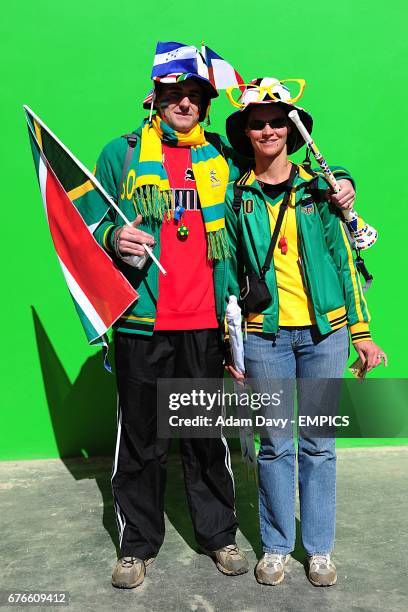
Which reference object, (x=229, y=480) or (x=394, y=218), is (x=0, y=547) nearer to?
(x=229, y=480)

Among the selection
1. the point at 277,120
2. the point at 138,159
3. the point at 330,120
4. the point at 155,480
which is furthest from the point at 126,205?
the point at 330,120

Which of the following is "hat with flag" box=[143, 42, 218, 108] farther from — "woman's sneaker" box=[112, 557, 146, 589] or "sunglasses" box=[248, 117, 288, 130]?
"woman's sneaker" box=[112, 557, 146, 589]

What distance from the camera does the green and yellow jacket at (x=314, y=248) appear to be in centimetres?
277

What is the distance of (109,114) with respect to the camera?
417 centimetres

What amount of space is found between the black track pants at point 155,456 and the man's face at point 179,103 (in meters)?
0.90

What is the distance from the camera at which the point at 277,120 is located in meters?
2.81

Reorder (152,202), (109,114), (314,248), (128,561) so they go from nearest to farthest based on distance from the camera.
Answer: (314,248) < (152,202) < (128,561) < (109,114)

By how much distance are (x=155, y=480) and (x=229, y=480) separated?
350mm

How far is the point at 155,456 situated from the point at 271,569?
0.70m

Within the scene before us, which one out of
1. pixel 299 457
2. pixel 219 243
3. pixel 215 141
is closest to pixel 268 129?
pixel 215 141

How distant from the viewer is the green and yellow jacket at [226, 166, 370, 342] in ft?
9.09

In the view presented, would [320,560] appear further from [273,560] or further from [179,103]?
[179,103]

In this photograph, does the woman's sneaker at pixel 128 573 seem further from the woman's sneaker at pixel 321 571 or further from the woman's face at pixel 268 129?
the woman's face at pixel 268 129

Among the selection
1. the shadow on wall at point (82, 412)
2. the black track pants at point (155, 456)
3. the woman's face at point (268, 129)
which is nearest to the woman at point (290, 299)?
the woman's face at point (268, 129)
